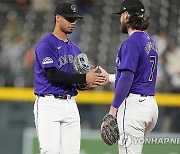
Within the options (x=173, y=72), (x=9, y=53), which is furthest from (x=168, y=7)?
(x=9, y=53)

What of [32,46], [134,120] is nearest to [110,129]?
[134,120]

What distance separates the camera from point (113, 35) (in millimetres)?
10680

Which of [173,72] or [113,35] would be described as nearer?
[173,72]

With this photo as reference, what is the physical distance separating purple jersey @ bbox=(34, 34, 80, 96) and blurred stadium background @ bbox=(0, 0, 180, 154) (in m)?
1.83

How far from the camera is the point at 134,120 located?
16.0 feet

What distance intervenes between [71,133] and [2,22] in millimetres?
6091

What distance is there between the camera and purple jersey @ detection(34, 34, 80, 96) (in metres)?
5.30

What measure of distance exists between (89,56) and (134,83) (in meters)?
5.17

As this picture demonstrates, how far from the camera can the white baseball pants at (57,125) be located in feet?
17.2

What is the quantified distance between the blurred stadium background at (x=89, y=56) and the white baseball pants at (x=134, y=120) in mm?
1892

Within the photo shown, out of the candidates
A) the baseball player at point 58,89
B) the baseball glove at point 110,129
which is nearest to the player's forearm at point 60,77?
the baseball player at point 58,89

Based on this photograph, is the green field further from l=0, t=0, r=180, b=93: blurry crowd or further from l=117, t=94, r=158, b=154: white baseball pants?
l=117, t=94, r=158, b=154: white baseball pants

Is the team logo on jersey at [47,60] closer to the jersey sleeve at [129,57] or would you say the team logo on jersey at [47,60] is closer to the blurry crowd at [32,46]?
the jersey sleeve at [129,57]

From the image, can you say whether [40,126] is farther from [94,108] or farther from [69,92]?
[94,108]
